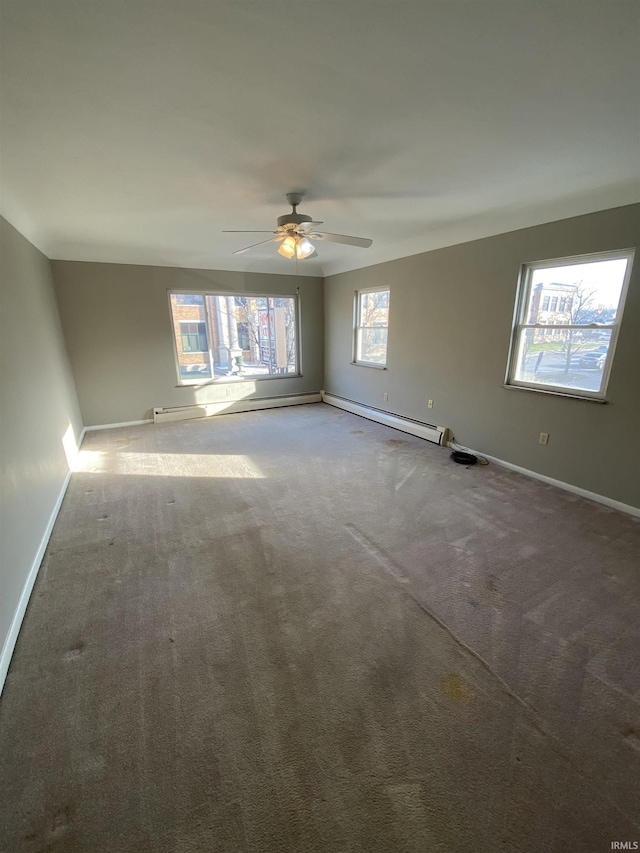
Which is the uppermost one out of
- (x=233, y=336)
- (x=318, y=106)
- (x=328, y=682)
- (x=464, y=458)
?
(x=318, y=106)

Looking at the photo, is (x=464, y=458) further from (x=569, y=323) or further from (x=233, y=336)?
(x=233, y=336)

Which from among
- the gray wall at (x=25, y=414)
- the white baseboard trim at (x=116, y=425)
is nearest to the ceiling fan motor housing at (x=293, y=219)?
the gray wall at (x=25, y=414)

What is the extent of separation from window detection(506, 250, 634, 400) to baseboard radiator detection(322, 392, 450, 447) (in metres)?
1.06

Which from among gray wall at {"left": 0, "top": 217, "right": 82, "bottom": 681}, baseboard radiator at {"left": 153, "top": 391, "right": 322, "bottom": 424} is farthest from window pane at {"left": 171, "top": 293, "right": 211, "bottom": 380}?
gray wall at {"left": 0, "top": 217, "right": 82, "bottom": 681}

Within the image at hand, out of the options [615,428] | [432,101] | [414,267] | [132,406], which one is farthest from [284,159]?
[132,406]

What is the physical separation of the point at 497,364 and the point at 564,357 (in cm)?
63

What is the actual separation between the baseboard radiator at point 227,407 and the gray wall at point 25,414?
60.3 inches

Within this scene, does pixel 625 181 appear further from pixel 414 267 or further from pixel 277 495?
pixel 277 495

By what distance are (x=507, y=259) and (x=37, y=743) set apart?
183 inches

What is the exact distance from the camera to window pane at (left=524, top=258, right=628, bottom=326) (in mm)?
2908

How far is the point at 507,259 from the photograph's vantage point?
354 centimetres

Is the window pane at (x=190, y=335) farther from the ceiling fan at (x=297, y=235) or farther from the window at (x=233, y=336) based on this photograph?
the ceiling fan at (x=297, y=235)

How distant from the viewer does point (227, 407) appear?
6.08m

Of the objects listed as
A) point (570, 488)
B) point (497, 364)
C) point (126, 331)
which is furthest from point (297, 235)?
point (126, 331)
